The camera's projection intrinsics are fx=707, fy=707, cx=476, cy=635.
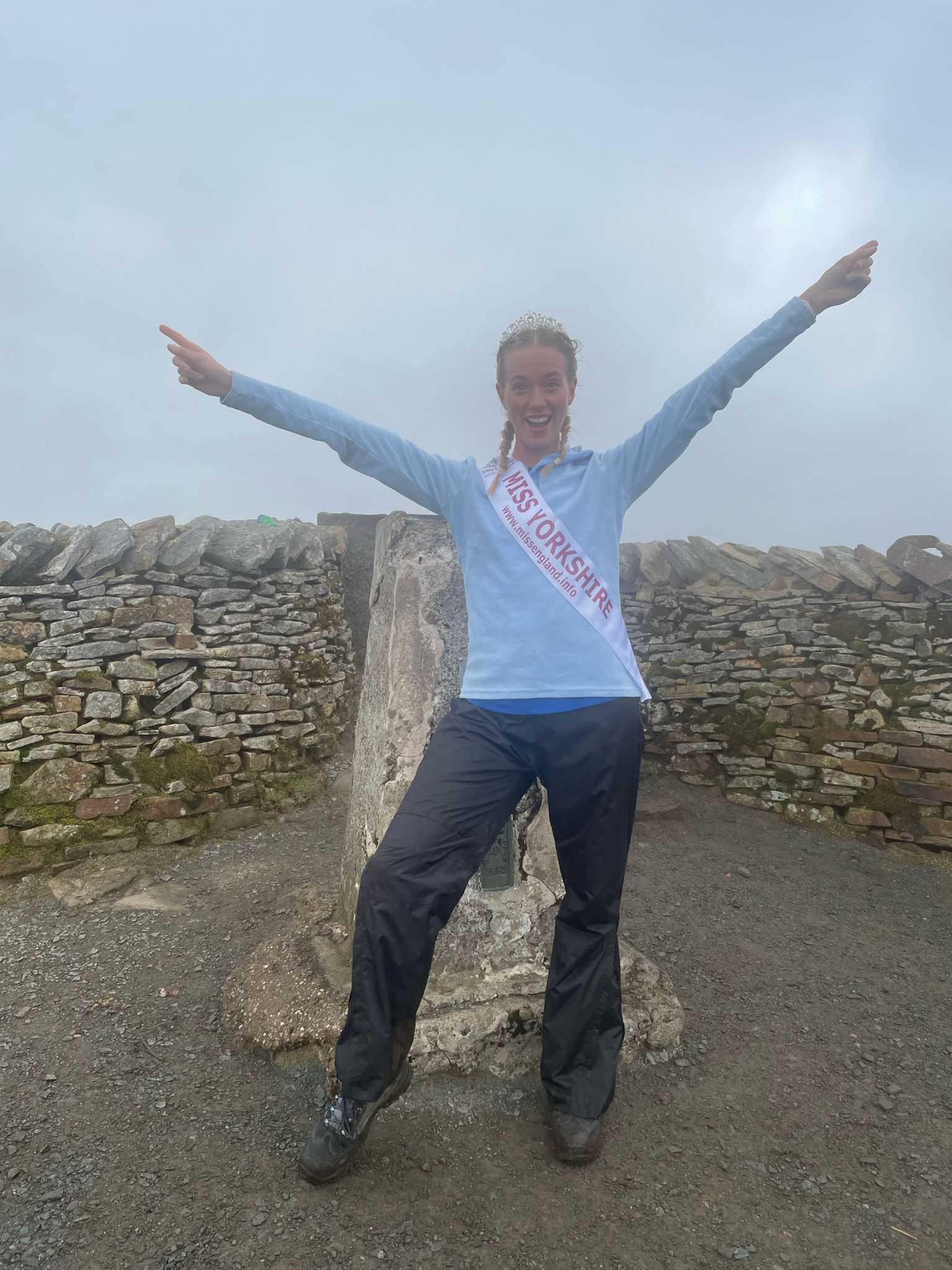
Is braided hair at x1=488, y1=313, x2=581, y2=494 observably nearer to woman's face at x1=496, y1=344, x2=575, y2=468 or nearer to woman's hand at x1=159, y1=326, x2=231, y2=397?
woman's face at x1=496, y1=344, x2=575, y2=468

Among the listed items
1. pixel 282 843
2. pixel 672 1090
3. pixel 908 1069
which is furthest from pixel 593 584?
pixel 282 843

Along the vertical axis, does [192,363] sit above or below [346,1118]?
above

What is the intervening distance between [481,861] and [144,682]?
3.80 meters

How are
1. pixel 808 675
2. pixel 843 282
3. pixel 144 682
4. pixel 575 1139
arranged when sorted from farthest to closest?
pixel 808 675 → pixel 144 682 → pixel 575 1139 → pixel 843 282

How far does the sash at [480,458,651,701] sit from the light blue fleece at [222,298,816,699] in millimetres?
23

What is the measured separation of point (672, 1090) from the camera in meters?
2.54

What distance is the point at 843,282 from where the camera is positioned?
201 centimetres

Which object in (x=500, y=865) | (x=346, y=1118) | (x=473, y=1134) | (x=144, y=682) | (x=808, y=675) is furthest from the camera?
(x=808, y=675)

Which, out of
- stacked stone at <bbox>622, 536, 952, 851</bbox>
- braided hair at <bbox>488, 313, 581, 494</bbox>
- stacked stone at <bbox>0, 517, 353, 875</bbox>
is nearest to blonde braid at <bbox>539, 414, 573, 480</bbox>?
braided hair at <bbox>488, 313, 581, 494</bbox>

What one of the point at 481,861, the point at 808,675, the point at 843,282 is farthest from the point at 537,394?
the point at 808,675

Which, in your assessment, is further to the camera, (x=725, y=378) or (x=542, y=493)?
(x=542, y=493)

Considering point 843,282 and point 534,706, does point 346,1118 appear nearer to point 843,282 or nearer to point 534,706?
point 534,706

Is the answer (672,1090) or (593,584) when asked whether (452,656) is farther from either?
(672,1090)

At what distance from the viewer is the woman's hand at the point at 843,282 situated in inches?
78.8
